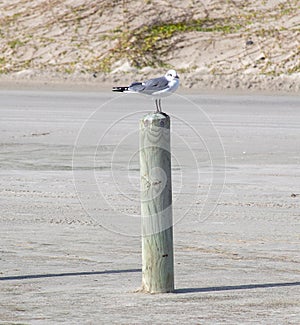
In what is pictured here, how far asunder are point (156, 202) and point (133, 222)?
2936 mm

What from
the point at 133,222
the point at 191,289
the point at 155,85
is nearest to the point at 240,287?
the point at 191,289

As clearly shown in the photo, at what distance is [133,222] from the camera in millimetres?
9867

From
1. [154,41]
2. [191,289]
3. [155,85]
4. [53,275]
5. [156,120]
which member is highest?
[154,41]

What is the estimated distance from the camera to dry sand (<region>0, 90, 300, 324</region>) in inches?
267

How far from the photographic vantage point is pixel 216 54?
26578 mm

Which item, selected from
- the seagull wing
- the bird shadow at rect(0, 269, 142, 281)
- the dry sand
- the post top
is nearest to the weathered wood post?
the post top

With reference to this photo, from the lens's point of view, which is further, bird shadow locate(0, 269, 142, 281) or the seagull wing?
the seagull wing

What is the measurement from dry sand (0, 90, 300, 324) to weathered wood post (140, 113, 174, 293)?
0.13 metres

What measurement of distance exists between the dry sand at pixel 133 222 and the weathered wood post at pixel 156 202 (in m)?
0.13

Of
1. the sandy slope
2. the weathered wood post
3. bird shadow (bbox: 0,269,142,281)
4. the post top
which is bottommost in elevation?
bird shadow (bbox: 0,269,142,281)

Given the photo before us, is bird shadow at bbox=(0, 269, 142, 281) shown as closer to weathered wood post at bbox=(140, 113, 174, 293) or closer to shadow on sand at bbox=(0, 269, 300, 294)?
shadow on sand at bbox=(0, 269, 300, 294)

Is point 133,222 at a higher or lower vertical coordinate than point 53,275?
higher

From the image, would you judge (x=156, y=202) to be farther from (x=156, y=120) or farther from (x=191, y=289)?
(x=191, y=289)

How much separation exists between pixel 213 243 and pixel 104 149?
627 cm
